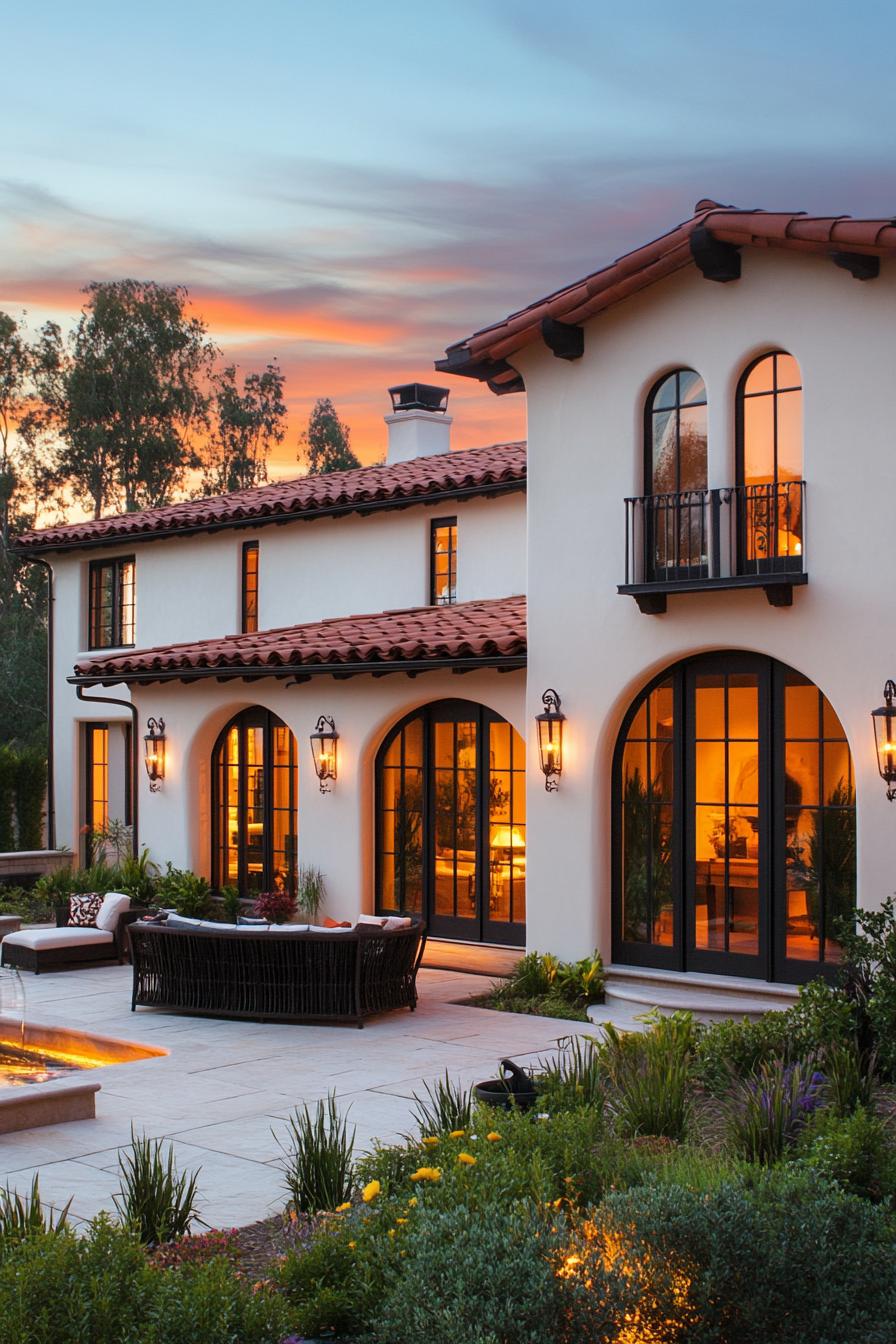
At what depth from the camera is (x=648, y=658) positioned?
13.7 metres

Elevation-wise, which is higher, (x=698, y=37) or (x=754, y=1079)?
(x=698, y=37)

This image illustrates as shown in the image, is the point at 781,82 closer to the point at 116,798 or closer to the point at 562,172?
the point at 562,172

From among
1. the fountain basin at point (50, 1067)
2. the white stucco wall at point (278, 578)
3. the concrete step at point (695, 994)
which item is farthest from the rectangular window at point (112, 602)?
the concrete step at point (695, 994)

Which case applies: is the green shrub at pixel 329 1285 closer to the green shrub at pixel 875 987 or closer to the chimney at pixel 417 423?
the green shrub at pixel 875 987

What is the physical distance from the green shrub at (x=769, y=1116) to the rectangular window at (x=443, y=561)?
11335mm

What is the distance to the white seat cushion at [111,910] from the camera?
16.6 metres

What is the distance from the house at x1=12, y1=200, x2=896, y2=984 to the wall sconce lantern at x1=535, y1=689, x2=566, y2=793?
0.02 m

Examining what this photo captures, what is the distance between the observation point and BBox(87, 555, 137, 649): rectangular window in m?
24.2

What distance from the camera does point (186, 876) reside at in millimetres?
18594

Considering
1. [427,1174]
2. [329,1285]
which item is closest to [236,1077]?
[427,1174]

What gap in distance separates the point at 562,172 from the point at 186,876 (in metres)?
10.7

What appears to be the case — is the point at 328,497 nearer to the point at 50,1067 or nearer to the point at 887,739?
the point at 887,739

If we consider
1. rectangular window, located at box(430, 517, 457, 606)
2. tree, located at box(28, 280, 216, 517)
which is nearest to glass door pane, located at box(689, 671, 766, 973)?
rectangular window, located at box(430, 517, 457, 606)

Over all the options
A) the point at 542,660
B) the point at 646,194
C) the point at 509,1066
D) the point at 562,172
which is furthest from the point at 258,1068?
the point at 562,172
